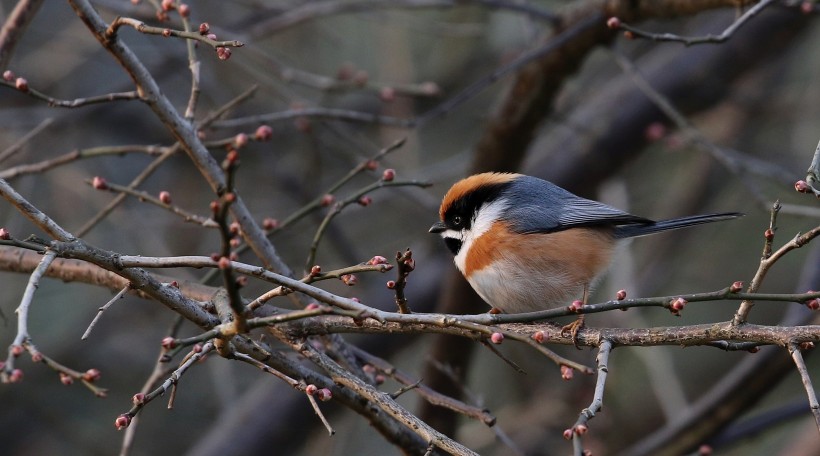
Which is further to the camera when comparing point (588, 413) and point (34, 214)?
point (34, 214)

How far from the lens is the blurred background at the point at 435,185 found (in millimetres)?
5367

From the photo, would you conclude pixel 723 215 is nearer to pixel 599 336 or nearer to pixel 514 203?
pixel 514 203

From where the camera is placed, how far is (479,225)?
4168 millimetres

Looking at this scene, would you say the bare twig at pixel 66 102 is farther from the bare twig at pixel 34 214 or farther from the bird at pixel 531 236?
the bird at pixel 531 236

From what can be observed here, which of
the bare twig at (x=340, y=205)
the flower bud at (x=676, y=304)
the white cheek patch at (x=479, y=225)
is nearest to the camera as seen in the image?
the flower bud at (x=676, y=304)

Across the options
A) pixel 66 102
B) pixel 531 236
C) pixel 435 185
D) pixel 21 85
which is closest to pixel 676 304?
pixel 531 236

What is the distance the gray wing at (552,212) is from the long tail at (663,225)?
40mm

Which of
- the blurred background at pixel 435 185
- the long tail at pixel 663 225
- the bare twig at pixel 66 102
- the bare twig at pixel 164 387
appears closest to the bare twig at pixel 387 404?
the bare twig at pixel 164 387

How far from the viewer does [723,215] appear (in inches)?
142

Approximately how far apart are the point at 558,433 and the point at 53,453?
3769 millimetres

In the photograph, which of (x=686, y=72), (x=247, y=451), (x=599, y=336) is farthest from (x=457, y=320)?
(x=686, y=72)

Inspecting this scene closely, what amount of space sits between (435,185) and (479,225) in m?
1.97

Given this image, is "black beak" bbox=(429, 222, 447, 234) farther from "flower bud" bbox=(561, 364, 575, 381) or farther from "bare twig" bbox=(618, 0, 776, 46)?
"flower bud" bbox=(561, 364, 575, 381)

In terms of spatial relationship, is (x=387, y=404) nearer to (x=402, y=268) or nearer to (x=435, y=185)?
(x=402, y=268)
